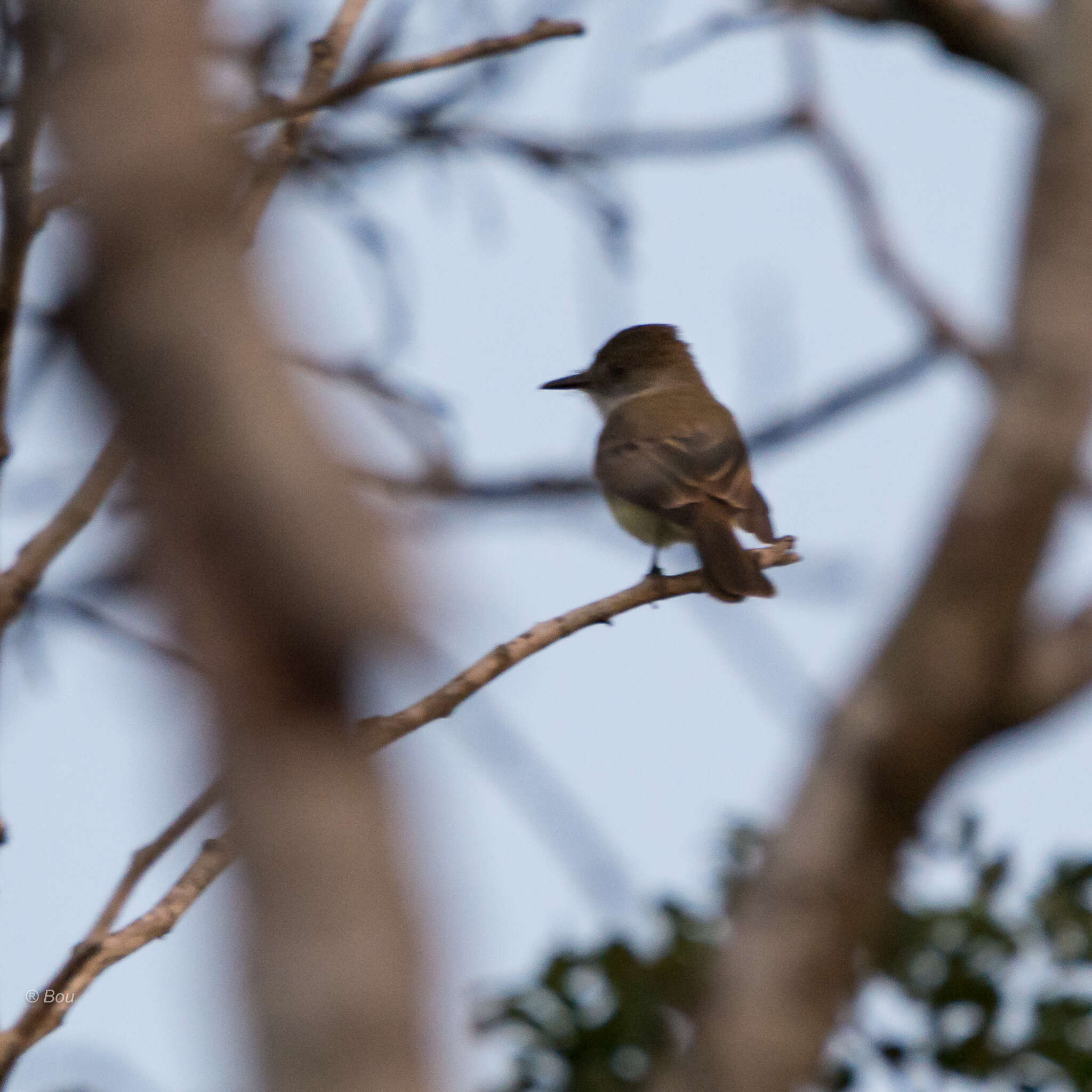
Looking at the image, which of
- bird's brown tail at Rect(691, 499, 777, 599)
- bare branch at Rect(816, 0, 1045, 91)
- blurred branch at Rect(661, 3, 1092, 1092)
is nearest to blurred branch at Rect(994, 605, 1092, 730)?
blurred branch at Rect(661, 3, 1092, 1092)

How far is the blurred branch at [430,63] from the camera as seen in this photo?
8.78 ft

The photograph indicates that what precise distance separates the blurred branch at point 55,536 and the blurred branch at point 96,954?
2.13 ft

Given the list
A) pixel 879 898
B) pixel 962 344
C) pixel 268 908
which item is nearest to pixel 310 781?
pixel 268 908

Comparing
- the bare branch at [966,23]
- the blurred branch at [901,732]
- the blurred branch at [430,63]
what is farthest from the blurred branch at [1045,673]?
the bare branch at [966,23]

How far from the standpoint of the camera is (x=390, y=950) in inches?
32.1

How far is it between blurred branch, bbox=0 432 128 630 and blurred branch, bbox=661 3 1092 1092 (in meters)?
1.27

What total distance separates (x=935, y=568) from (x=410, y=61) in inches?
50.4

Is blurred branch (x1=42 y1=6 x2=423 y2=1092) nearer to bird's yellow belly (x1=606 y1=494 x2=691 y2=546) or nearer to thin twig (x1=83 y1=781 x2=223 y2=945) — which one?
thin twig (x1=83 y1=781 x2=223 y2=945)

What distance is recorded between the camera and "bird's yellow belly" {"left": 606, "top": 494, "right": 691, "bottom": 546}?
17.4 ft

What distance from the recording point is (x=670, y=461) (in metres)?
5.53

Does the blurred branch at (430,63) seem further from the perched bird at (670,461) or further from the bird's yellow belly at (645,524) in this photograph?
the bird's yellow belly at (645,524)

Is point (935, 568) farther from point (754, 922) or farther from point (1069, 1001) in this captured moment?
point (1069, 1001)

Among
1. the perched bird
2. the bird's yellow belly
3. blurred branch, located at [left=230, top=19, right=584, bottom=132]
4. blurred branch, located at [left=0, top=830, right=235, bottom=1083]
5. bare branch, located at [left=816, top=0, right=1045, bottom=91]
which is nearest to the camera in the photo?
blurred branch, located at [left=0, top=830, right=235, bottom=1083]

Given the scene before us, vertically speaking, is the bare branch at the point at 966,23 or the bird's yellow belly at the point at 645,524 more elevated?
the bare branch at the point at 966,23
